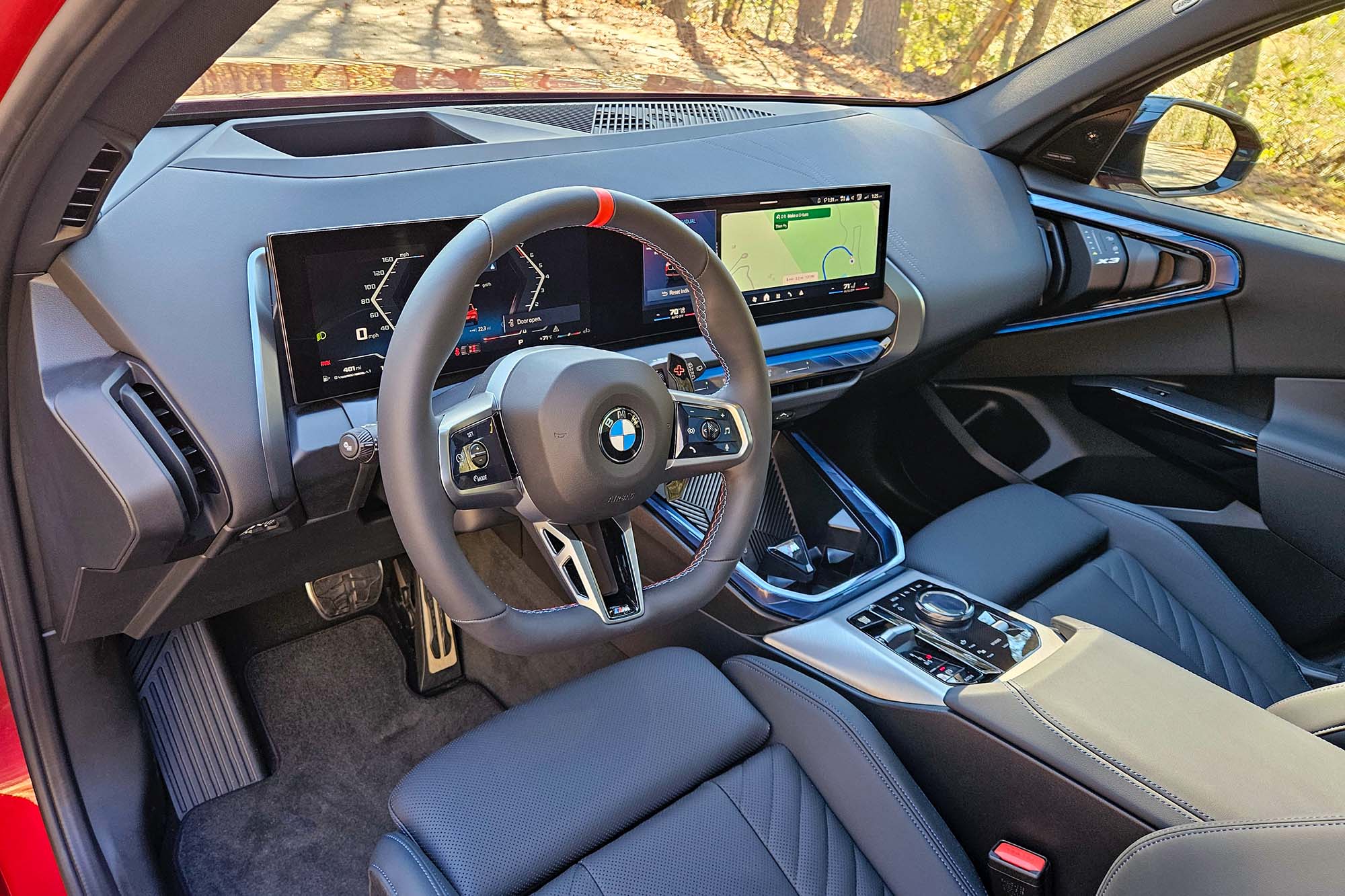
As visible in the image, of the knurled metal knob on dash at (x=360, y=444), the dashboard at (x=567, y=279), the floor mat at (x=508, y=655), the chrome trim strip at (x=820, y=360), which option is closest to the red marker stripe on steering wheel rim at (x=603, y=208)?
the dashboard at (x=567, y=279)

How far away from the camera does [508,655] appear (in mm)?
2025

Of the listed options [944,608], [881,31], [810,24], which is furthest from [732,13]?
[944,608]

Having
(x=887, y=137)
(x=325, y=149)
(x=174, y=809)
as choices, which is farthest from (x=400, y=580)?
(x=887, y=137)

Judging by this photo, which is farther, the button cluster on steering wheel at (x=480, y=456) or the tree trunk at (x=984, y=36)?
the tree trunk at (x=984, y=36)

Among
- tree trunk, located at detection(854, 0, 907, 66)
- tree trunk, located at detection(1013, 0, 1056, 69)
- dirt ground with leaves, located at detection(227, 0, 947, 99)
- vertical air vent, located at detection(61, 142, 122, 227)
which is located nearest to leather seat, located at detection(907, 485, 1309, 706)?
dirt ground with leaves, located at detection(227, 0, 947, 99)

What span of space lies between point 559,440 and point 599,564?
17 centimetres

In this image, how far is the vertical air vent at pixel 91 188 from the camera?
917 millimetres

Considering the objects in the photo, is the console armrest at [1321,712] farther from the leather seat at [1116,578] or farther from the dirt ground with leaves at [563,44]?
the dirt ground with leaves at [563,44]

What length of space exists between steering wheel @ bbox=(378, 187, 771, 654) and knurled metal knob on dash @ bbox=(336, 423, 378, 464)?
0.42 ft

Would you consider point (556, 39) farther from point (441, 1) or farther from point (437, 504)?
point (437, 504)

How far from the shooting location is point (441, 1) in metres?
2.72

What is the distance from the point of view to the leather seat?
1708 mm

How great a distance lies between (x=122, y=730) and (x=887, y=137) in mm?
1966

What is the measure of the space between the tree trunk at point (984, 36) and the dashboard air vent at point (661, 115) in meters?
1.63
